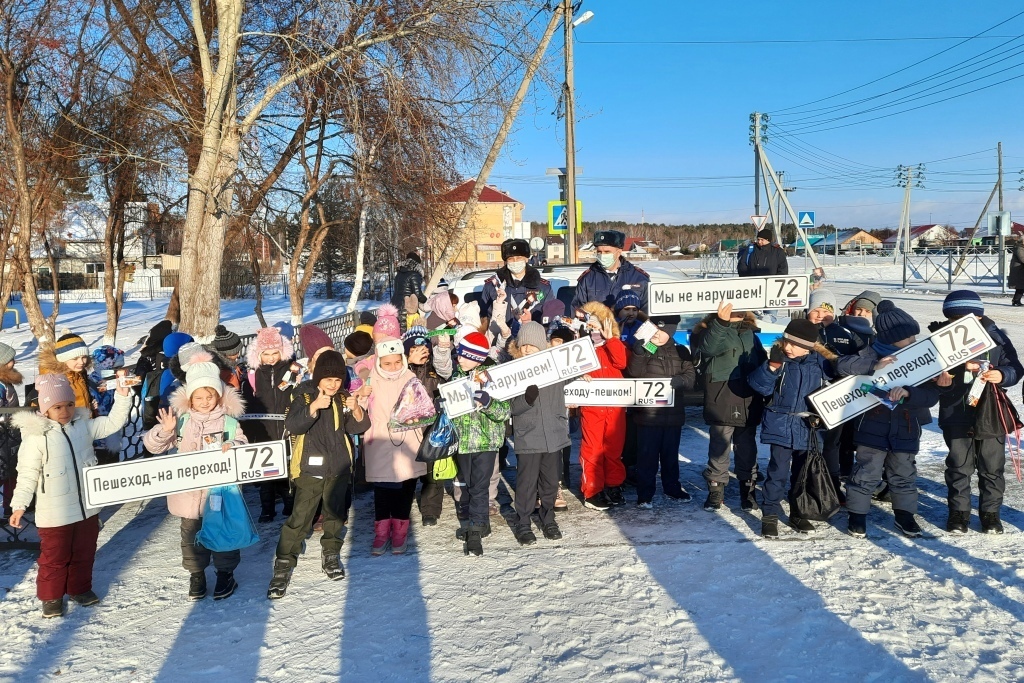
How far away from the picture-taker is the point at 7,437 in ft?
16.0

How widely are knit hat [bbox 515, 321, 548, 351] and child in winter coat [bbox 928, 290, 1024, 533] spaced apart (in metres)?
2.70

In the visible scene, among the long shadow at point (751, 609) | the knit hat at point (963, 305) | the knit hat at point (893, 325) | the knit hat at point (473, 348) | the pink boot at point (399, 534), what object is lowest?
the long shadow at point (751, 609)

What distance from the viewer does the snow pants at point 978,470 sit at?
482 centimetres

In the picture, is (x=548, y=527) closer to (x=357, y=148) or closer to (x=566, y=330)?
(x=566, y=330)

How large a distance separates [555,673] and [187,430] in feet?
8.55

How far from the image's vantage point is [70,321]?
23859 mm

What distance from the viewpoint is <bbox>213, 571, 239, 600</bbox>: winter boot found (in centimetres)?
424

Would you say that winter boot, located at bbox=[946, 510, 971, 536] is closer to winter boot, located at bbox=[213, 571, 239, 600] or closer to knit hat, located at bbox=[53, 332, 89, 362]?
winter boot, located at bbox=[213, 571, 239, 600]

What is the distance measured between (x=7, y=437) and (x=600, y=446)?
428 centimetres

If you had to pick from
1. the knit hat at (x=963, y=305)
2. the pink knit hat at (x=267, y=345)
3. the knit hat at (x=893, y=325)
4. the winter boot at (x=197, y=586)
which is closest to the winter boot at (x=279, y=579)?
the winter boot at (x=197, y=586)

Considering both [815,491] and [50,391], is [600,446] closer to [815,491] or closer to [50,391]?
[815,491]

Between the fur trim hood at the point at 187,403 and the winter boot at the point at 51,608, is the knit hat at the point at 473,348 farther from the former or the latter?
the winter boot at the point at 51,608

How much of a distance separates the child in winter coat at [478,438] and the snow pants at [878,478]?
8.12 feet

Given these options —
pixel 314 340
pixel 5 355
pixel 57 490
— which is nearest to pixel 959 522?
pixel 314 340
